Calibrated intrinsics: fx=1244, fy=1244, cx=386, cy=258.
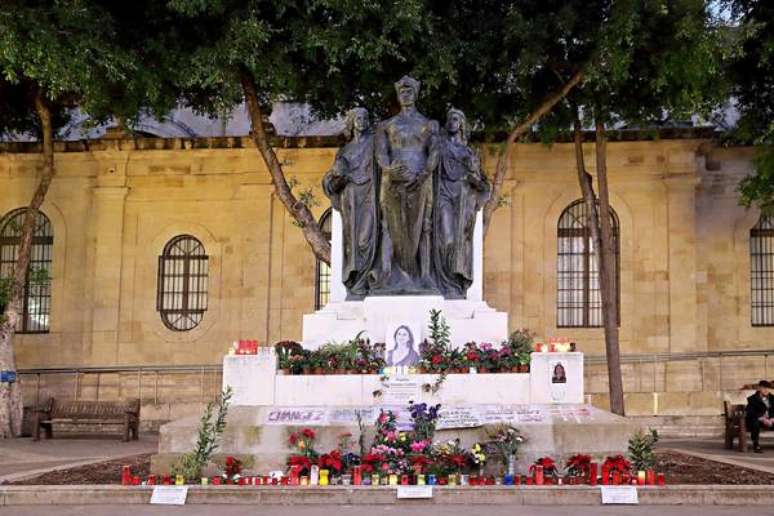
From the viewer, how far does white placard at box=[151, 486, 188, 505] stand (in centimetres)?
1116

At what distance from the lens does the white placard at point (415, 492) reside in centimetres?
1104

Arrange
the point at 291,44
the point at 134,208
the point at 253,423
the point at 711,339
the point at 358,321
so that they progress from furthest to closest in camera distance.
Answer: the point at 134,208 → the point at 711,339 → the point at 291,44 → the point at 358,321 → the point at 253,423

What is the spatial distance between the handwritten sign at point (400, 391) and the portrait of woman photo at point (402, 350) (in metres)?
0.44

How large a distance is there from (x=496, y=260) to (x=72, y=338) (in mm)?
10556

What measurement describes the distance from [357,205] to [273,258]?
15.8 meters

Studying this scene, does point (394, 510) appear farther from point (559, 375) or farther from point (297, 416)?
point (559, 375)

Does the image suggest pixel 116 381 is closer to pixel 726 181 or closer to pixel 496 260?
pixel 496 260

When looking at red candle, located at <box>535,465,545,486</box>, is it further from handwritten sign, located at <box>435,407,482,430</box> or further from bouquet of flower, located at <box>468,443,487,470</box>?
handwritten sign, located at <box>435,407,482,430</box>

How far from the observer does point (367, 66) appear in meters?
20.6

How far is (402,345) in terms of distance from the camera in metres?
13.8

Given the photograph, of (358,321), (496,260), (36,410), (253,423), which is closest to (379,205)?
(358,321)

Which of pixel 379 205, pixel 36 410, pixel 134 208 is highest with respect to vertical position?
pixel 134 208

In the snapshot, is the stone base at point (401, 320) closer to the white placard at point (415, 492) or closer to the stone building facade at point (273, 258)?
the white placard at point (415, 492)

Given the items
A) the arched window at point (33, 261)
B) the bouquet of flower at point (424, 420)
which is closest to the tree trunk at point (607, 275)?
the bouquet of flower at point (424, 420)
